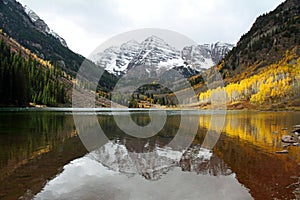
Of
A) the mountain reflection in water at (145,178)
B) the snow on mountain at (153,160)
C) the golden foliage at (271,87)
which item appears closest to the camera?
the mountain reflection in water at (145,178)

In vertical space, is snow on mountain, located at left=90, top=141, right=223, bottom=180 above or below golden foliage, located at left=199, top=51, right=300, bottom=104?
below

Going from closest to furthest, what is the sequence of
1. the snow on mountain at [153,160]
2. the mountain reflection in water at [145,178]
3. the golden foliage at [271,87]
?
1. the mountain reflection in water at [145,178]
2. the snow on mountain at [153,160]
3. the golden foliage at [271,87]

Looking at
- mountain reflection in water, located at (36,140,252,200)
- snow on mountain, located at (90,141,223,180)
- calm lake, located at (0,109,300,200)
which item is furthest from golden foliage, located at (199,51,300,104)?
mountain reflection in water, located at (36,140,252,200)

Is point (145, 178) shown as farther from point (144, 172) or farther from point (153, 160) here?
point (153, 160)

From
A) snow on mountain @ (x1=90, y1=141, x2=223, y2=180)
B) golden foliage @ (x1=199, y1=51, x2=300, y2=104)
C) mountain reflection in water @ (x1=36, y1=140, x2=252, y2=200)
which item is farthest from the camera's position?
golden foliage @ (x1=199, y1=51, x2=300, y2=104)

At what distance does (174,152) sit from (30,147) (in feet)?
37.5

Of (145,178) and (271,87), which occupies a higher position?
(271,87)

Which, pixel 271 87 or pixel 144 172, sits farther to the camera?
pixel 271 87

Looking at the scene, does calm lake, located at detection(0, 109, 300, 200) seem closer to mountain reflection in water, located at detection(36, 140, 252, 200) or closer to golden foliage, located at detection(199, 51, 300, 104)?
mountain reflection in water, located at detection(36, 140, 252, 200)

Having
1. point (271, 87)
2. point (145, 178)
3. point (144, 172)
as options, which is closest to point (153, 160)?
point (144, 172)

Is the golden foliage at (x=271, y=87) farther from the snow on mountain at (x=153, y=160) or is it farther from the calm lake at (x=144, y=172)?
the snow on mountain at (x=153, y=160)

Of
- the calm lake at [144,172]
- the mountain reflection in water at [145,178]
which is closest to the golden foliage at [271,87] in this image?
the calm lake at [144,172]

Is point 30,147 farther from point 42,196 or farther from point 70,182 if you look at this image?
point 42,196

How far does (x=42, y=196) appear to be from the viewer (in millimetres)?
9805
